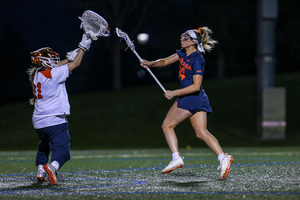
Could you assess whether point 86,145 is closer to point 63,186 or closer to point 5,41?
point 63,186

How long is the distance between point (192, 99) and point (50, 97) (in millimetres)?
1889

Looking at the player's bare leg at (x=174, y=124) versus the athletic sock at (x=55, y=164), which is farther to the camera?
the player's bare leg at (x=174, y=124)

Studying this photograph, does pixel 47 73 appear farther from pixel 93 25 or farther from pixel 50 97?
pixel 93 25

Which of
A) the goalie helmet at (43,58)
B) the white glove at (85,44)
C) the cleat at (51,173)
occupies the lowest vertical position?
the cleat at (51,173)

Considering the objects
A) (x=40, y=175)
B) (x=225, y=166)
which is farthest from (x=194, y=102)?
(x=40, y=175)

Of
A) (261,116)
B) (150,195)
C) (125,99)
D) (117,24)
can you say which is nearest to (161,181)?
(150,195)

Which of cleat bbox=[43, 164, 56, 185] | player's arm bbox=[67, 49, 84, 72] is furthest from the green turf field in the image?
player's arm bbox=[67, 49, 84, 72]

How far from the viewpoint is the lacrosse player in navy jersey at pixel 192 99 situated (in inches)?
262

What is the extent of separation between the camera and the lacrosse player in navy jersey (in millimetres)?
6656

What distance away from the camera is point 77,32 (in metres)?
36.2

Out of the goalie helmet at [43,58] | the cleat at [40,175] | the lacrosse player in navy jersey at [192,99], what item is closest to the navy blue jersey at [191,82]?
the lacrosse player in navy jersey at [192,99]

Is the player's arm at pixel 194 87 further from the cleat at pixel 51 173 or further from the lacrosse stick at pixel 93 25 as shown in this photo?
the cleat at pixel 51 173

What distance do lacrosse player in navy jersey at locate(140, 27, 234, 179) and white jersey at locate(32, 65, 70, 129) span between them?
1428mm

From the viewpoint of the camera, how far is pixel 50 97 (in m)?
6.43
